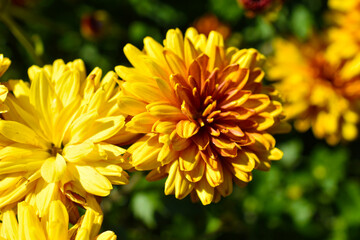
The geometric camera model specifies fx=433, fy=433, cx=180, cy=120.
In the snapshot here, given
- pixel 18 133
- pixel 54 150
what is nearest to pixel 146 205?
pixel 54 150

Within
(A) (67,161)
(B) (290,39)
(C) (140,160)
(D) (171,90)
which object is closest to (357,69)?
(B) (290,39)

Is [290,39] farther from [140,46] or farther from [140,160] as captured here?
[140,160]

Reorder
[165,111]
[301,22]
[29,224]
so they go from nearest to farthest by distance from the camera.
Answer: [29,224] → [165,111] → [301,22]

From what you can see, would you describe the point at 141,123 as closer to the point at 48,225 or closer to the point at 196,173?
the point at 196,173

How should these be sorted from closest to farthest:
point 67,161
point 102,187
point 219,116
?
1. point 102,187
2. point 67,161
3. point 219,116

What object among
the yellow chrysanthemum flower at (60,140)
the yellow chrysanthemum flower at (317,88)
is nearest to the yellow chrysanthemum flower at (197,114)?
the yellow chrysanthemum flower at (60,140)

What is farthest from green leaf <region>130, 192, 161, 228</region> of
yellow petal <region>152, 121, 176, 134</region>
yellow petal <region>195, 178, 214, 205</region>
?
yellow petal <region>152, 121, 176, 134</region>

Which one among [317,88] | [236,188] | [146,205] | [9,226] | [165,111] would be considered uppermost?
[165,111]
